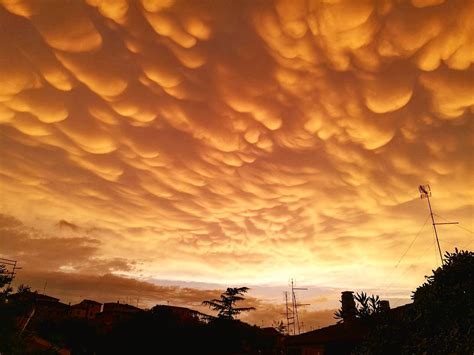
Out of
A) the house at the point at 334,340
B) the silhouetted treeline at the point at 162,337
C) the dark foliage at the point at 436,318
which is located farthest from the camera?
the silhouetted treeline at the point at 162,337

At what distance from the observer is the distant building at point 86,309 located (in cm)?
10774

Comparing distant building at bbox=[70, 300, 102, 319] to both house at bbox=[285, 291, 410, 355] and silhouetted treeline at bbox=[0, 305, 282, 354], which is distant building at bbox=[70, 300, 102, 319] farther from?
house at bbox=[285, 291, 410, 355]

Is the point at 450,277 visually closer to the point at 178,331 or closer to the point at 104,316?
the point at 178,331

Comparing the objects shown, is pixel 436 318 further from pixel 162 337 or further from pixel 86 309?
pixel 86 309

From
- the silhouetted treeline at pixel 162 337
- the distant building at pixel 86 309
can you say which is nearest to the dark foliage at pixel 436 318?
the silhouetted treeline at pixel 162 337

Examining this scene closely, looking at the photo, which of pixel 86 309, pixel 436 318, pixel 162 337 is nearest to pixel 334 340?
pixel 436 318

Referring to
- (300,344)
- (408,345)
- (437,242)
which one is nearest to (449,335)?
(408,345)

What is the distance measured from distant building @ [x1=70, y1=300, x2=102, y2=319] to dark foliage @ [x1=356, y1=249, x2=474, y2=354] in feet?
380

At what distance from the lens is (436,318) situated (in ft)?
35.7

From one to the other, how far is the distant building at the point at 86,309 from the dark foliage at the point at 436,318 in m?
116

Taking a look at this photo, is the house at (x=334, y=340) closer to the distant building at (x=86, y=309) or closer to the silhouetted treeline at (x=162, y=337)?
the silhouetted treeline at (x=162, y=337)

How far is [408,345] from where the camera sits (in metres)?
10.6

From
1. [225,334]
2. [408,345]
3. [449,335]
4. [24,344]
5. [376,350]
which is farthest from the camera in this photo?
[225,334]

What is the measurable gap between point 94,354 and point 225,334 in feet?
66.4
